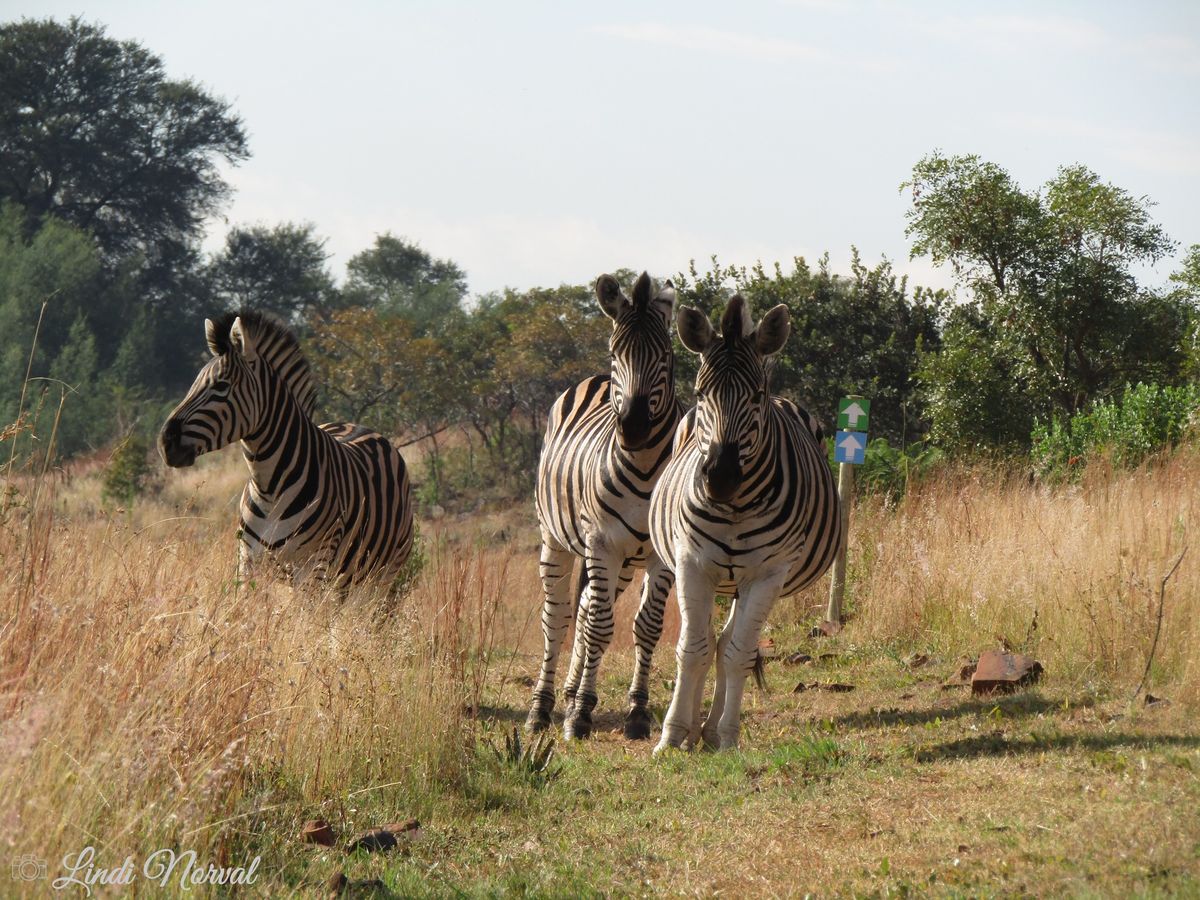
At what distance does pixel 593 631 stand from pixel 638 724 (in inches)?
25.7

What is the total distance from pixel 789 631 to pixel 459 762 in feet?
19.8

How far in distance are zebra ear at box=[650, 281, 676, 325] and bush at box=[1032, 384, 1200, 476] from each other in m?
6.78

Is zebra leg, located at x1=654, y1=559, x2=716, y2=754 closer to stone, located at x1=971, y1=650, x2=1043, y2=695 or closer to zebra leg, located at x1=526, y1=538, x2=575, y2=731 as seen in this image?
zebra leg, located at x1=526, y1=538, x2=575, y2=731

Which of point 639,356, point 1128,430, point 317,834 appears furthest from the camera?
point 1128,430

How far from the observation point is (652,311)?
7918 mm

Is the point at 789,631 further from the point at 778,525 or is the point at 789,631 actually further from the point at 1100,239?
the point at 1100,239

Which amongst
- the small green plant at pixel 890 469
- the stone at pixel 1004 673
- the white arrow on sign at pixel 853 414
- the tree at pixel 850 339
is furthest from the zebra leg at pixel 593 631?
the tree at pixel 850 339

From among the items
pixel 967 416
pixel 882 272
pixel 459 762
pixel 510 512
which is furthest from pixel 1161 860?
pixel 510 512

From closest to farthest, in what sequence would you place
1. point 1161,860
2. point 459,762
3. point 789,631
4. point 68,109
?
point 1161,860 → point 459,762 → point 789,631 → point 68,109

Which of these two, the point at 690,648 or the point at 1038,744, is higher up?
the point at 690,648

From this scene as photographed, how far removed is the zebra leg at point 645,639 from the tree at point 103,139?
38.6 meters

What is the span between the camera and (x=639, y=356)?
7.68m

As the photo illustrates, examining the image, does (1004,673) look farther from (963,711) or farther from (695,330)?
(695,330)

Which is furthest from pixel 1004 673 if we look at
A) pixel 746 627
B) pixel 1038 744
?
pixel 746 627
